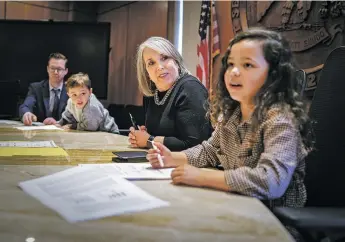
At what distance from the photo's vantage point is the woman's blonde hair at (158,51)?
7.06 ft

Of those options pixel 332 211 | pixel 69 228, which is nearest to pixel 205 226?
pixel 69 228

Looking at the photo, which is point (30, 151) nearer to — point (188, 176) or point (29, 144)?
point (29, 144)

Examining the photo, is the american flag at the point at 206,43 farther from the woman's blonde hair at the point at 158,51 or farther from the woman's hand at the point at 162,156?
the woman's hand at the point at 162,156

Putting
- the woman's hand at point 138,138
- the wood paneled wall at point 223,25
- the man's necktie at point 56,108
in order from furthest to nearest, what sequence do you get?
the man's necktie at point 56,108 < the wood paneled wall at point 223,25 < the woman's hand at point 138,138

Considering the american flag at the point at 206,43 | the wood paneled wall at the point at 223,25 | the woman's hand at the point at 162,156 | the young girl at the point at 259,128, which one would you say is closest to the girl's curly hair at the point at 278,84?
the young girl at the point at 259,128

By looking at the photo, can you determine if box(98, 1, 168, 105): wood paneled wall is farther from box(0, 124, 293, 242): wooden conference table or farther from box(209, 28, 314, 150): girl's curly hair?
box(0, 124, 293, 242): wooden conference table

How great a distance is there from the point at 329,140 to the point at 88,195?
65 centimetres

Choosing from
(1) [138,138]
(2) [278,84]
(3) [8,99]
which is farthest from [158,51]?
(3) [8,99]

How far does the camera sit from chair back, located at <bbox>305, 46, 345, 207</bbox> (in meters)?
1.16

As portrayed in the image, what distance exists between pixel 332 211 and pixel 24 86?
4766 mm

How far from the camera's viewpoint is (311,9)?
2.70 metres

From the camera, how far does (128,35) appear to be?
5.71 m

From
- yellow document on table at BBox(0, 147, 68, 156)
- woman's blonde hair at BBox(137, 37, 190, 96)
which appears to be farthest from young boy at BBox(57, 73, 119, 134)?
yellow document on table at BBox(0, 147, 68, 156)

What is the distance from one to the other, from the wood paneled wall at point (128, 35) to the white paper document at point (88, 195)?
4.06 m
